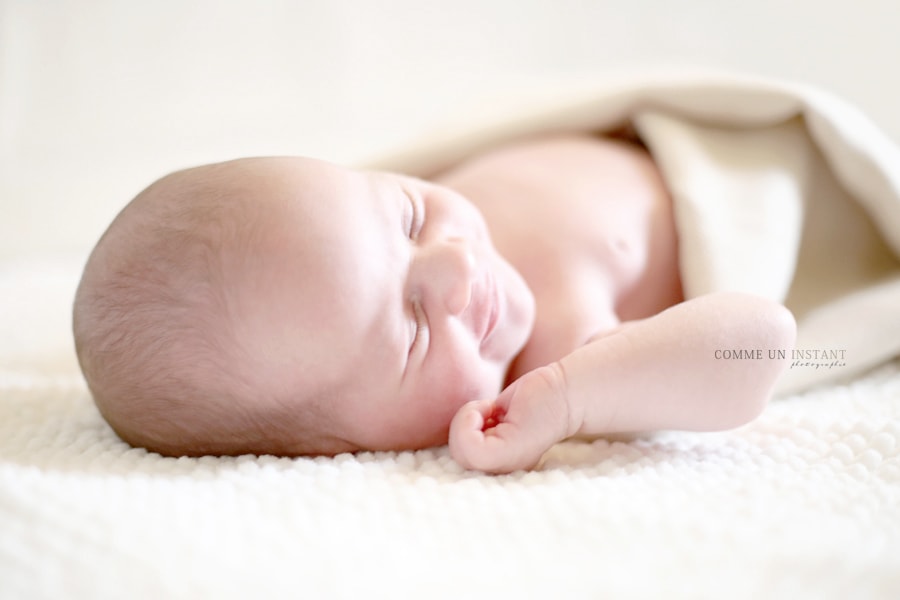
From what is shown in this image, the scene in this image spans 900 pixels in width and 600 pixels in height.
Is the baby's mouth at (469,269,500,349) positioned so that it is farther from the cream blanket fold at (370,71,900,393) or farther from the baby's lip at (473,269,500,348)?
the cream blanket fold at (370,71,900,393)

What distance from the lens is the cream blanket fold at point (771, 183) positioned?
121cm

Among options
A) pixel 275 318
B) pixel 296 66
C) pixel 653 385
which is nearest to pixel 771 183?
pixel 653 385

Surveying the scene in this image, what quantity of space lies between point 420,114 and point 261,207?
4.43 ft

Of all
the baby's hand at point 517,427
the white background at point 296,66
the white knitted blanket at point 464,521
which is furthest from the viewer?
the white background at point 296,66

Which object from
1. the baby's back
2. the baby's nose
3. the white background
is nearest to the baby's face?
the baby's nose

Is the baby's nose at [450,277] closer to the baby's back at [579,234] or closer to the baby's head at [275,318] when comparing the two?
the baby's head at [275,318]

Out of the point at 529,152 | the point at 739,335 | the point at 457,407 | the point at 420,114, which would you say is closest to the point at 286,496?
the point at 457,407

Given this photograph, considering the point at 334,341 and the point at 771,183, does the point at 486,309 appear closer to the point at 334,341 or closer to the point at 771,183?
the point at 334,341

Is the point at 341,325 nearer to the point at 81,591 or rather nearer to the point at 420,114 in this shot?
the point at 81,591

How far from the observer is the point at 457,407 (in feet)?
3.21

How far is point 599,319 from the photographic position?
1159 mm

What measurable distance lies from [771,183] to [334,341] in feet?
2.74

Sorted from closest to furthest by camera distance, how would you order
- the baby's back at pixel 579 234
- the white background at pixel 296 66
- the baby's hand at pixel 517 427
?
the baby's hand at pixel 517 427 → the baby's back at pixel 579 234 → the white background at pixel 296 66

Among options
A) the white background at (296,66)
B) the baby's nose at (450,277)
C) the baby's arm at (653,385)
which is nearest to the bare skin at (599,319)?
the baby's arm at (653,385)
